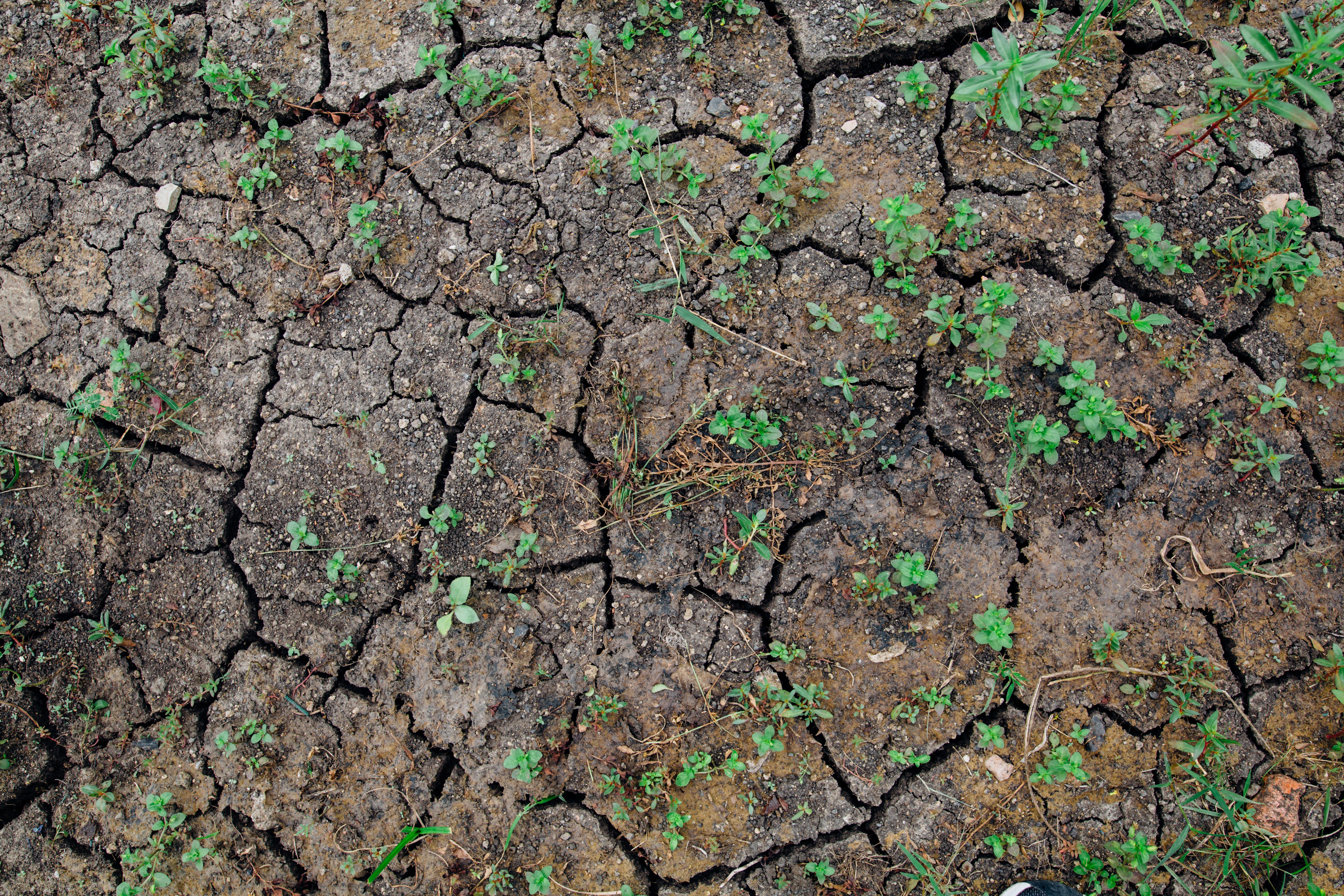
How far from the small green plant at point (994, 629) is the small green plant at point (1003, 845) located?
0.60 m

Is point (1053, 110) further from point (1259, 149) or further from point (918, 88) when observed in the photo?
point (1259, 149)

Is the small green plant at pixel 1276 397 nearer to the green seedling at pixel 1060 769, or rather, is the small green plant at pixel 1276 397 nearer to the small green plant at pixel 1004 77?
the small green plant at pixel 1004 77

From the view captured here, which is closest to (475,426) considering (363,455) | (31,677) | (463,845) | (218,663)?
(363,455)

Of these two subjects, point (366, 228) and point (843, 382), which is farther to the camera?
point (366, 228)

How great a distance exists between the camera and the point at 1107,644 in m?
2.49

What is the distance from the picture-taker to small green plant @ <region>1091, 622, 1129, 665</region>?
248cm

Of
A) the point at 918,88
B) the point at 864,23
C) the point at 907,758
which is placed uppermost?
the point at 864,23

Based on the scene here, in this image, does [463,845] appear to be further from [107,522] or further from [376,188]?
[376,188]

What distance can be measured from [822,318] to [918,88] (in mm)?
972

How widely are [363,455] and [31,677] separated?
4.80ft

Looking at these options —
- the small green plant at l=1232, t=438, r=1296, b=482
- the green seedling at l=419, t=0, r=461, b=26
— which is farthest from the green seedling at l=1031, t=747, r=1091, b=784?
the green seedling at l=419, t=0, r=461, b=26

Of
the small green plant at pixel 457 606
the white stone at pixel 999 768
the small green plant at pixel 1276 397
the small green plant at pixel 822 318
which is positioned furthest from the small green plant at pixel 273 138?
the small green plant at pixel 1276 397

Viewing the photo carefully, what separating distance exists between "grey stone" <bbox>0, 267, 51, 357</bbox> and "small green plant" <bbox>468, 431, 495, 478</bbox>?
72.4 inches

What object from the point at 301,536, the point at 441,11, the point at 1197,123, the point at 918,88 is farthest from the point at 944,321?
the point at 301,536
